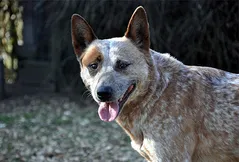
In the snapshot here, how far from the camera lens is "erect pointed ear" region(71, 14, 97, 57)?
11.1 ft

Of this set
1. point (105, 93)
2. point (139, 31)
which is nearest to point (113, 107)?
point (105, 93)

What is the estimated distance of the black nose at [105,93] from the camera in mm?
3026

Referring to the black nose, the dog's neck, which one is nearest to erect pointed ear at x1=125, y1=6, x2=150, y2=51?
the dog's neck

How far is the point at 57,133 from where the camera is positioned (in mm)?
5871

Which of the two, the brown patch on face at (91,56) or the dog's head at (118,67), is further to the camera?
the brown patch on face at (91,56)

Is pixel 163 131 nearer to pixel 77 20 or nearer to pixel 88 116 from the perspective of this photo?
pixel 77 20

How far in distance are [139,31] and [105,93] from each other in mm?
553

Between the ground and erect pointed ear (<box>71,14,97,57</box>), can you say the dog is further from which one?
the ground

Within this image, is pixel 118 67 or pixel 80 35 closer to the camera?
pixel 118 67

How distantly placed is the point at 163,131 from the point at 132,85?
374 mm

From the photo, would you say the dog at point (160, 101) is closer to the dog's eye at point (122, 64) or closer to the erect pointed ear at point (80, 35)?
the dog's eye at point (122, 64)

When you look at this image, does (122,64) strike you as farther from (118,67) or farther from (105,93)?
(105,93)

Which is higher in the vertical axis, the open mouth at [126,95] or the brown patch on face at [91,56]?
the brown patch on face at [91,56]

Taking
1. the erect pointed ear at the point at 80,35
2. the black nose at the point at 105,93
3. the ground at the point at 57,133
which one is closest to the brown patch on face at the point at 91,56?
the erect pointed ear at the point at 80,35
